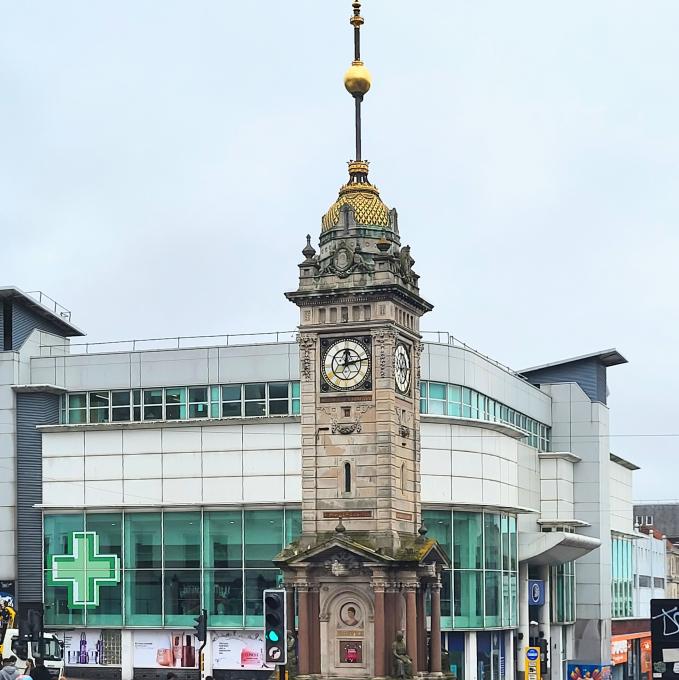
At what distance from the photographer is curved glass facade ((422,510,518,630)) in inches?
3659

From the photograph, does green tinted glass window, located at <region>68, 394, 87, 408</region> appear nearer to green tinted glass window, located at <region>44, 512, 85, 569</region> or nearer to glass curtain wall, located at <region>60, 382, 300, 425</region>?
glass curtain wall, located at <region>60, 382, 300, 425</region>

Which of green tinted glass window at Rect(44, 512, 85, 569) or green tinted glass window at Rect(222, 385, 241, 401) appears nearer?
green tinted glass window at Rect(44, 512, 85, 569)

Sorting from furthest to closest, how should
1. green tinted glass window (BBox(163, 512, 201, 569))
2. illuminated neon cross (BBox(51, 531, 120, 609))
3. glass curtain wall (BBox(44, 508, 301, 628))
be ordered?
illuminated neon cross (BBox(51, 531, 120, 609))
green tinted glass window (BBox(163, 512, 201, 569))
glass curtain wall (BBox(44, 508, 301, 628))

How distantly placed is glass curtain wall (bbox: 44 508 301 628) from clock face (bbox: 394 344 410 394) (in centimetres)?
2627

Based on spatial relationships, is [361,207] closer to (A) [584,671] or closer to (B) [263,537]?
(B) [263,537]

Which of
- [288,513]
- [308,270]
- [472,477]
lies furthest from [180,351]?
[308,270]

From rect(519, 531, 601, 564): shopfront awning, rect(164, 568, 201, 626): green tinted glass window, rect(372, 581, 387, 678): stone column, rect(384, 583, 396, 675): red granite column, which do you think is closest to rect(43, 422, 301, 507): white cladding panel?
rect(164, 568, 201, 626): green tinted glass window

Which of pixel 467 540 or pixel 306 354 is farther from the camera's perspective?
pixel 467 540

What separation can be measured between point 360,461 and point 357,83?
15720 millimetres

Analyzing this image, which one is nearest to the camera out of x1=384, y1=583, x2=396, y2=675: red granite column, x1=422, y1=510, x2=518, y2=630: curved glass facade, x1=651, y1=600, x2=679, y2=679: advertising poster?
x1=651, y1=600, x2=679, y2=679: advertising poster

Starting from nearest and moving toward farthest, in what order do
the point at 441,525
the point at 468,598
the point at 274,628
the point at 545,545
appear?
the point at 274,628
the point at 441,525
the point at 468,598
the point at 545,545

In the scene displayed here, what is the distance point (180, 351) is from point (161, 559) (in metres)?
→ 11.8

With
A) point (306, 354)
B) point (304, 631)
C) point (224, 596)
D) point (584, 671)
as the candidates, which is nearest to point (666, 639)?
point (304, 631)

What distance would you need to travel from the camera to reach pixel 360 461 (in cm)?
6456
